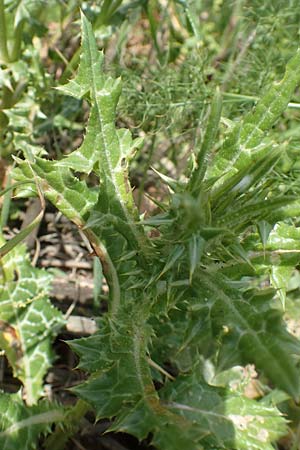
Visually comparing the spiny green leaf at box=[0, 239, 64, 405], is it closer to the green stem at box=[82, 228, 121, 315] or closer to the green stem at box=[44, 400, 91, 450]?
the green stem at box=[44, 400, 91, 450]

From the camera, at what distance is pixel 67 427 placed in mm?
1866

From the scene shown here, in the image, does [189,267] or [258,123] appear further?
[258,123]

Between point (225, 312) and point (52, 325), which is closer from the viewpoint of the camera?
point (225, 312)

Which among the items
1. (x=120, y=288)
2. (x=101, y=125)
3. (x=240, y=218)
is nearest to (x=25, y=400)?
(x=120, y=288)

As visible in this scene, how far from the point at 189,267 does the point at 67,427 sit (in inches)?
28.8

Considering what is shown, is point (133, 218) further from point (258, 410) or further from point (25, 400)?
point (25, 400)

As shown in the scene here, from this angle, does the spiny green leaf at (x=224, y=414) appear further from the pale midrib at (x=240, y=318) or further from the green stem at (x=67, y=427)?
the pale midrib at (x=240, y=318)

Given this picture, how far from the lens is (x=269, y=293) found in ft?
4.73

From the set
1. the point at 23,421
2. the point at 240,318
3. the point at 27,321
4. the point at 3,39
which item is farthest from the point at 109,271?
the point at 3,39

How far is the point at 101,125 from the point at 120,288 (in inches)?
17.5

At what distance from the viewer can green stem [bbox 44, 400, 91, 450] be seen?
6.01 ft

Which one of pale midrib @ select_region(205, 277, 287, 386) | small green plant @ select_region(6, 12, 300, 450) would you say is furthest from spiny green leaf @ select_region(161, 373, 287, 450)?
pale midrib @ select_region(205, 277, 287, 386)

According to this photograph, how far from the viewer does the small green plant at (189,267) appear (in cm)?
136

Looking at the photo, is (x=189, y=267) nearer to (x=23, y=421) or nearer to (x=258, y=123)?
(x=258, y=123)
